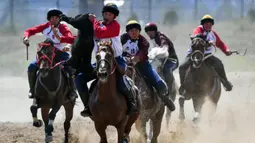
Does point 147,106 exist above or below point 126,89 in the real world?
below

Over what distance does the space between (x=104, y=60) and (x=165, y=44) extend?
594 cm

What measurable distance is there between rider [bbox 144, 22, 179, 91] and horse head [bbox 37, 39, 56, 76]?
9.05 feet

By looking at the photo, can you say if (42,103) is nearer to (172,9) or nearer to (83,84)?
(83,84)

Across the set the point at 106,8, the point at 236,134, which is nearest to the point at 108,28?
the point at 106,8

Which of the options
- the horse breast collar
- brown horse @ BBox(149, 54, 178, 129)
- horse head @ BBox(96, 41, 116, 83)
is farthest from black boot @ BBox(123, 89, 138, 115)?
brown horse @ BBox(149, 54, 178, 129)

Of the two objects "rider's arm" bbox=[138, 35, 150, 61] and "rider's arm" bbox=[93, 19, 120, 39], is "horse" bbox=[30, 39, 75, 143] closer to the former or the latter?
"rider's arm" bbox=[138, 35, 150, 61]

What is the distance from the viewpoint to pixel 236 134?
15.8m

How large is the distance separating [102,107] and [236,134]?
5.76m

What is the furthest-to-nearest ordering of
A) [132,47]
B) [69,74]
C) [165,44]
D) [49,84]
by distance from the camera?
1. [165,44]
2. [69,74]
3. [49,84]
4. [132,47]

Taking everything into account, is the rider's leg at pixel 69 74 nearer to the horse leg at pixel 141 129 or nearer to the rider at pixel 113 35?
the horse leg at pixel 141 129

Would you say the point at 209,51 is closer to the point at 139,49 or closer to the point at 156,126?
the point at 156,126

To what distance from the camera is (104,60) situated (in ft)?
33.3

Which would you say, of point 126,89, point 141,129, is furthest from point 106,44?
point 141,129

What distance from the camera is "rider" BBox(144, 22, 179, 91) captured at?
15.8 metres
